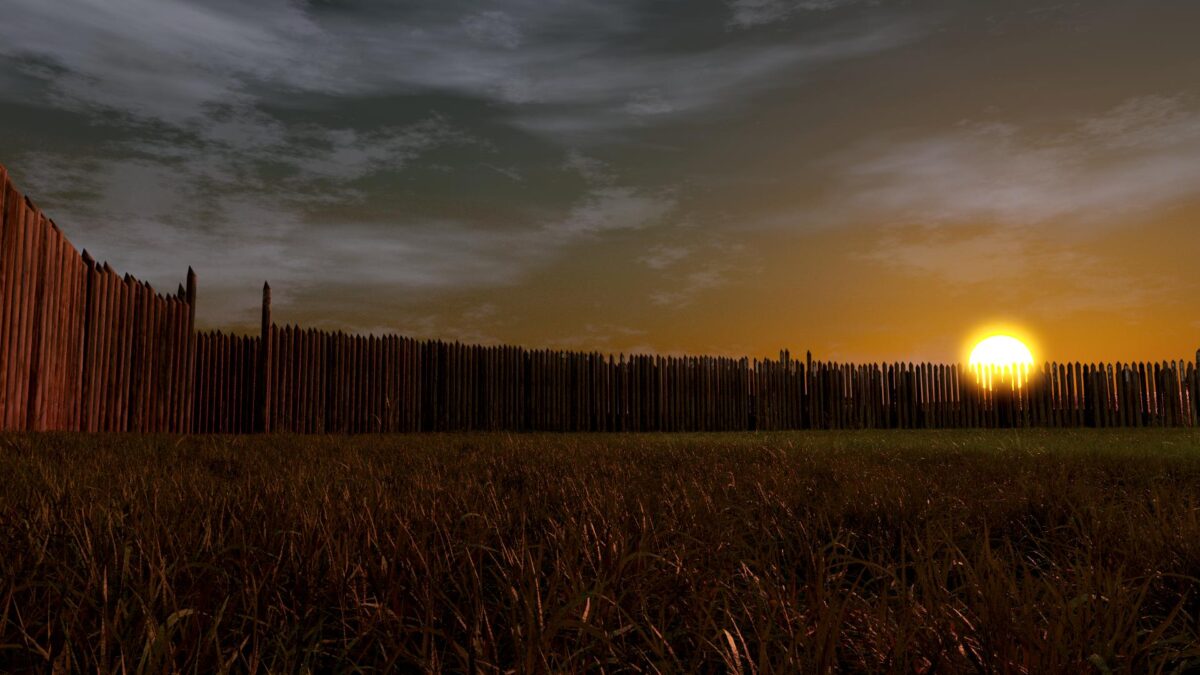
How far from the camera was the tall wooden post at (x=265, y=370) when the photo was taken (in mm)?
13383

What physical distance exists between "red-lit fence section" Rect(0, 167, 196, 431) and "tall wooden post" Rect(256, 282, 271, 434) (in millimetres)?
1188

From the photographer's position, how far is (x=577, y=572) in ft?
6.13

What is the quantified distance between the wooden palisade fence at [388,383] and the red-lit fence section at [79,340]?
1.0 inches

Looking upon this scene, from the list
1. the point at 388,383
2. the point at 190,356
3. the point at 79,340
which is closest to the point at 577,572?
the point at 79,340

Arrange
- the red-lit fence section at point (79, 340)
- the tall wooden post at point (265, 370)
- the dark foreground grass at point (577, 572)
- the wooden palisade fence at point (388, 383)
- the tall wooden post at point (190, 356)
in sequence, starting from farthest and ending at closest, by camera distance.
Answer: the tall wooden post at point (265, 370), the tall wooden post at point (190, 356), the wooden palisade fence at point (388, 383), the red-lit fence section at point (79, 340), the dark foreground grass at point (577, 572)

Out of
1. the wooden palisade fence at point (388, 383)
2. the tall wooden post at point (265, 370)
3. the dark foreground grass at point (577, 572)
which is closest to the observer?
the dark foreground grass at point (577, 572)

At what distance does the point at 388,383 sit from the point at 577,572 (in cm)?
1341

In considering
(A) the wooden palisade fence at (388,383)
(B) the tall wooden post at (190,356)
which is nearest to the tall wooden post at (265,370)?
(A) the wooden palisade fence at (388,383)

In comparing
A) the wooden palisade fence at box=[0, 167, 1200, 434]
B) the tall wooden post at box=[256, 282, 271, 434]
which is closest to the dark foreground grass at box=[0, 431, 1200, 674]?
the wooden palisade fence at box=[0, 167, 1200, 434]

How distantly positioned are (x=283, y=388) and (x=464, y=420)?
3.39 m

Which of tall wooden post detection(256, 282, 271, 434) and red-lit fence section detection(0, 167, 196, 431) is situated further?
tall wooden post detection(256, 282, 271, 434)

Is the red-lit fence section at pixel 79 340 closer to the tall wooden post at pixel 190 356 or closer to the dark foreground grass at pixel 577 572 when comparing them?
the tall wooden post at pixel 190 356

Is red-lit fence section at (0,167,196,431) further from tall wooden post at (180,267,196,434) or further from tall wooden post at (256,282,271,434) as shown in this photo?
tall wooden post at (256,282,271,434)

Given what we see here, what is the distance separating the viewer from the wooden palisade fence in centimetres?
838
